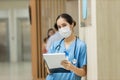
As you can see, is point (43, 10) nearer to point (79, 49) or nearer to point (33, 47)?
point (33, 47)

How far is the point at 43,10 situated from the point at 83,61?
16.8 ft

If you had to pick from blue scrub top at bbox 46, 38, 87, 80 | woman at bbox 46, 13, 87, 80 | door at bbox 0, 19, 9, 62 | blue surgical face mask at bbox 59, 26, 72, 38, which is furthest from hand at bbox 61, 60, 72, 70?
door at bbox 0, 19, 9, 62

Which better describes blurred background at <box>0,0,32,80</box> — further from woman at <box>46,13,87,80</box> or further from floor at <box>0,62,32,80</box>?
woman at <box>46,13,87,80</box>

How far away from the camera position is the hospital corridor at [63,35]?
2063 millimetres

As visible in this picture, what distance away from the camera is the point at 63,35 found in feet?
9.64

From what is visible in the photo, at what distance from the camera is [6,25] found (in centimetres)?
1547

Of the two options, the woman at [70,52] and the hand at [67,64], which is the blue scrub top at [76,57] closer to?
the woman at [70,52]

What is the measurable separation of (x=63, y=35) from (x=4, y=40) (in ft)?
42.8

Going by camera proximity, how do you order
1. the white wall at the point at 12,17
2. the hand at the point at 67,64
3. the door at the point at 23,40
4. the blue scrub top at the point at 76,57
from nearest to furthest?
the hand at the point at 67,64 → the blue scrub top at the point at 76,57 → the white wall at the point at 12,17 → the door at the point at 23,40

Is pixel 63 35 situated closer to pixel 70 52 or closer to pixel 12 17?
pixel 70 52

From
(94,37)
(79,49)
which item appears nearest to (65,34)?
(79,49)

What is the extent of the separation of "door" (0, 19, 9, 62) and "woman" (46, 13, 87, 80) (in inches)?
506
